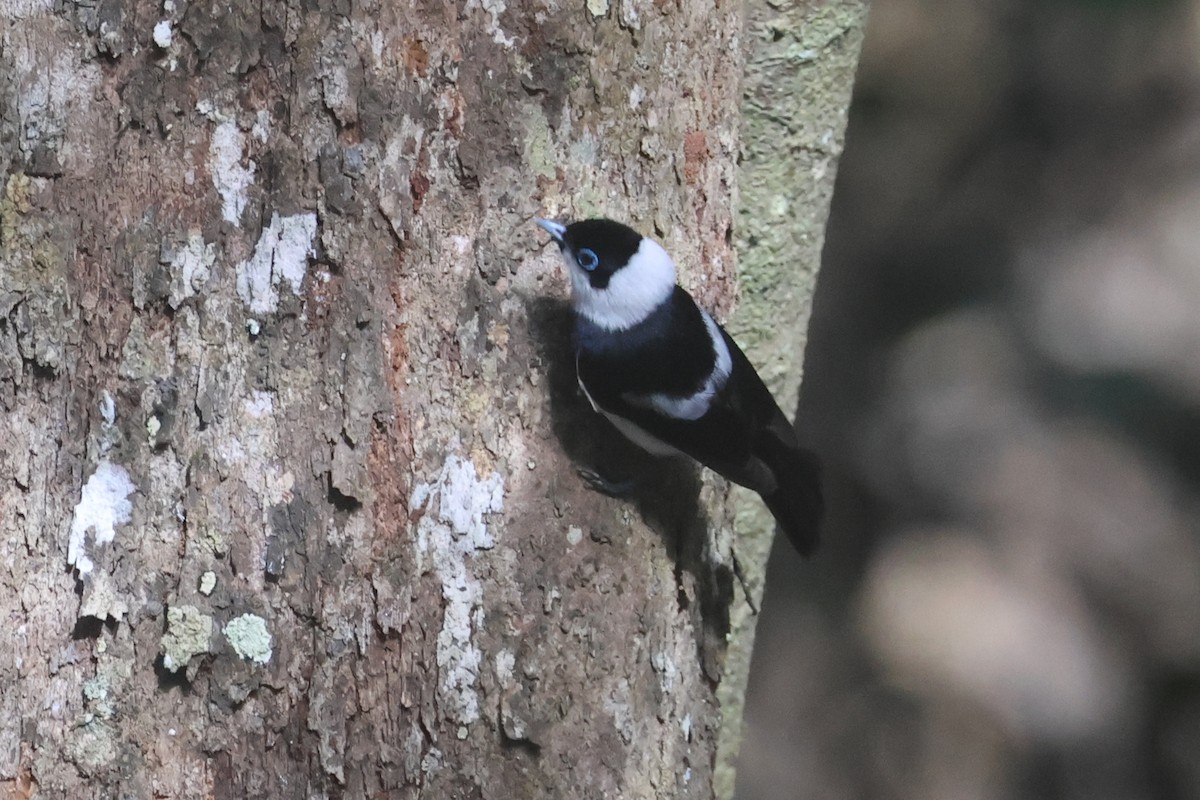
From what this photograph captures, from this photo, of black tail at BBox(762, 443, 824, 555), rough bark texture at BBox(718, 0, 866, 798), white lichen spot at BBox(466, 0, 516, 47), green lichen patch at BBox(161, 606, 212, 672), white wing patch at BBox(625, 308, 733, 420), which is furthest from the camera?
rough bark texture at BBox(718, 0, 866, 798)

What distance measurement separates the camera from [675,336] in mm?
2346

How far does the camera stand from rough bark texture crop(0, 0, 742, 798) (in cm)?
185

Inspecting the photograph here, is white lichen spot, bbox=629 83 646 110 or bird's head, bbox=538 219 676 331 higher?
white lichen spot, bbox=629 83 646 110

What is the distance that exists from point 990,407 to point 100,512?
4465 mm

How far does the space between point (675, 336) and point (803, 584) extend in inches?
140

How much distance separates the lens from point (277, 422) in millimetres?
1864

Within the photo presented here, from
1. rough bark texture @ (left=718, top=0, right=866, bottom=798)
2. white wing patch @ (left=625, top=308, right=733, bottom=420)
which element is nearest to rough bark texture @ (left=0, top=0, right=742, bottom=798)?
white wing patch @ (left=625, top=308, right=733, bottom=420)

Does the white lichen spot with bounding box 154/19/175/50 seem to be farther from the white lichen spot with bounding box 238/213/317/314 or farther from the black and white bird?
the black and white bird

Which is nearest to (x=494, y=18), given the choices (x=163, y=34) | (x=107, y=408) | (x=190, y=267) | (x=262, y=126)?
(x=262, y=126)

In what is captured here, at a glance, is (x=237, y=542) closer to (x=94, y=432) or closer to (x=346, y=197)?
(x=94, y=432)

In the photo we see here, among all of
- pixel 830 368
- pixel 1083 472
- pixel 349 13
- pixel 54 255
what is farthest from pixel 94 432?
pixel 1083 472

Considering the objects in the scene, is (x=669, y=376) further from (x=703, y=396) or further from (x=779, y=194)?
(x=779, y=194)

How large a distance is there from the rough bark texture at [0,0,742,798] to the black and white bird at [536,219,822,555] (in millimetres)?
189

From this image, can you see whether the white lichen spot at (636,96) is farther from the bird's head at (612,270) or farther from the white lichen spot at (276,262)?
the white lichen spot at (276,262)
